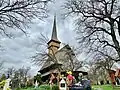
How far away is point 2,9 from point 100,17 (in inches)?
395

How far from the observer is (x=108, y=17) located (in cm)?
1628

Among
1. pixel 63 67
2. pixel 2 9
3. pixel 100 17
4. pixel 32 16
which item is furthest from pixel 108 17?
pixel 63 67

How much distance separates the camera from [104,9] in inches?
671

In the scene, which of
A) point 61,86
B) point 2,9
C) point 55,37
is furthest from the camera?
point 55,37

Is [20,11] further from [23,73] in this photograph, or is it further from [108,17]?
[23,73]

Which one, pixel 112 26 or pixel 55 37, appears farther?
pixel 55 37

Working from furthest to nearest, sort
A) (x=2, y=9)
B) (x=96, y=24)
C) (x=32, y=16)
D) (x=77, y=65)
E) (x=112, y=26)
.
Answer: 1. (x=77, y=65)
2. (x=96, y=24)
3. (x=112, y=26)
4. (x=32, y=16)
5. (x=2, y=9)

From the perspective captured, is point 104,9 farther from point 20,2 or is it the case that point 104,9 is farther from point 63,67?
point 63,67

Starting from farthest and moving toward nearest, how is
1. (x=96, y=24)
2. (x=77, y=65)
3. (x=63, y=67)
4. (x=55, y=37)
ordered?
(x=55, y=37) < (x=63, y=67) < (x=77, y=65) < (x=96, y=24)

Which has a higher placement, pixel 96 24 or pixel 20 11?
pixel 96 24

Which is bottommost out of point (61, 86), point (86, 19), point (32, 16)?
point (61, 86)

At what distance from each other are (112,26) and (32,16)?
29.0ft

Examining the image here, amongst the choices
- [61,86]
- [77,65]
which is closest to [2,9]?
[61,86]

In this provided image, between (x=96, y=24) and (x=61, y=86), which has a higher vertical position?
(x=96, y=24)
